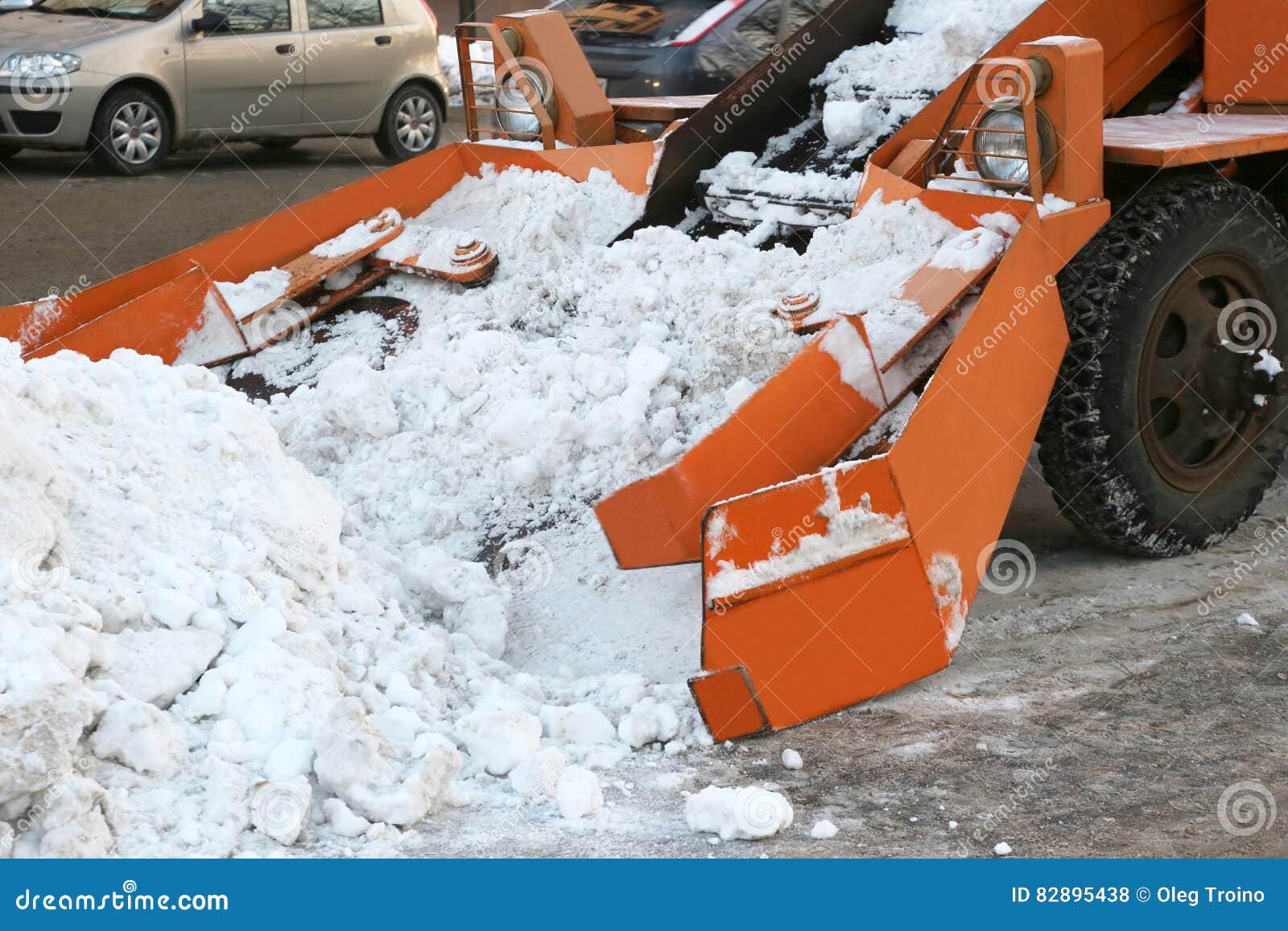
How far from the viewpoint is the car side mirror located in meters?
10.7

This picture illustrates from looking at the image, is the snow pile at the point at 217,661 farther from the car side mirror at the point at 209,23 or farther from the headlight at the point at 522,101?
the car side mirror at the point at 209,23

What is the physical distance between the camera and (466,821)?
9.05ft

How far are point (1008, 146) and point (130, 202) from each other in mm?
7683

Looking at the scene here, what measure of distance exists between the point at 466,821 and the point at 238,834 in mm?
426

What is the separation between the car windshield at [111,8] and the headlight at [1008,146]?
8499 millimetres

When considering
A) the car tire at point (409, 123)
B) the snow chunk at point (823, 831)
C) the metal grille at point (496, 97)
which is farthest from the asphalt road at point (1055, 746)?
the car tire at point (409, 123)

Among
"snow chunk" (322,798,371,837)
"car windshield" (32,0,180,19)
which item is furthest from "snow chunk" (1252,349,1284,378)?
"car windshield" (32,0,180,19)

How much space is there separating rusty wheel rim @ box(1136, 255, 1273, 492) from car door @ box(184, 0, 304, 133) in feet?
28.0

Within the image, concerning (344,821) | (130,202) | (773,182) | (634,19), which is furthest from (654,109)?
(130,202)

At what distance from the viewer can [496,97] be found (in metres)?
5.19

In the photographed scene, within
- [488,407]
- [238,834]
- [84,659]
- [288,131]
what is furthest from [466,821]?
[288,131]

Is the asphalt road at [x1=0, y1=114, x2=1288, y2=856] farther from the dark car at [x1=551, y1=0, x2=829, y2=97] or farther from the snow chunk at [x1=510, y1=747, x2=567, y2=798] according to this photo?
the dark car at [x1=551, y1=0, x2=829, y2=97]

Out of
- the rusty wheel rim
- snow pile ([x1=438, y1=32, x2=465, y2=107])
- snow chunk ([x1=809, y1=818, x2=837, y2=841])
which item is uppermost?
the rusty wheel rim

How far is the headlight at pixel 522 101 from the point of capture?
5027 mm
